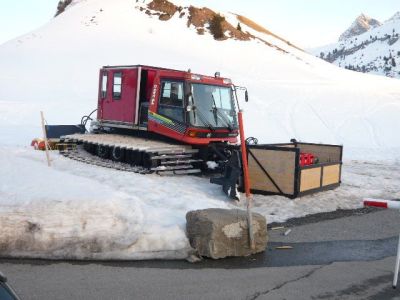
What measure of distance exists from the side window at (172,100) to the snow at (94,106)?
220cm

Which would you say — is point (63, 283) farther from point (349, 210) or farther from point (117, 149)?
point (117, 149)

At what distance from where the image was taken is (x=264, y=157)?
500 inches

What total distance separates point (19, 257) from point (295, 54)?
58774 mm

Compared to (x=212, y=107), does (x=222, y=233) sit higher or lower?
lower

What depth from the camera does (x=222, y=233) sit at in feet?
25.6

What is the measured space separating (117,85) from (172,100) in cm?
295

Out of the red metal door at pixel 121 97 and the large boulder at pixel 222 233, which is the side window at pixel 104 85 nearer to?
the red metal door at pixel 121 97

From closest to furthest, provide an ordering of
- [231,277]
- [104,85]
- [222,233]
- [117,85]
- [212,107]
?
[231,277] < [222,233] < [212,107] < [117,85] < [104,85]

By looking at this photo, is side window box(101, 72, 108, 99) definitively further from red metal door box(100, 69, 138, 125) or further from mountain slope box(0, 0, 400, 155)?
mountain slope box(0, 0, 400, 155)

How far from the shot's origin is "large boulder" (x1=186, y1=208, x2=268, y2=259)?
771 centimetres

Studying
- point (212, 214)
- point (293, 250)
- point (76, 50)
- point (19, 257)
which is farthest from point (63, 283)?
point (76, 50)

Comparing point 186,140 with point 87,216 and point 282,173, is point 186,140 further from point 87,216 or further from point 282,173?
point 87,216

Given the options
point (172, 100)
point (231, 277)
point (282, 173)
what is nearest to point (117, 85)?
point (172, 100)

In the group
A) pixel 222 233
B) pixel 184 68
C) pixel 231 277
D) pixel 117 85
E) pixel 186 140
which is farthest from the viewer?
pixel 184 68
